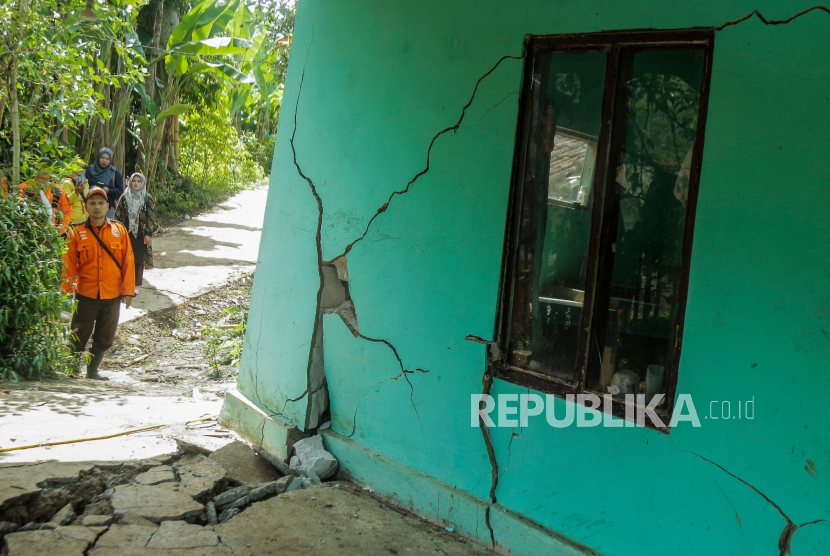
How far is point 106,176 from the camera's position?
8.55 meters

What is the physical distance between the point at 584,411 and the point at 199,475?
74.2 inches

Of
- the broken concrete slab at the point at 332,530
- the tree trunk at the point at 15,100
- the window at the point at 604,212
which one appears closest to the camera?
the window at the point at 604,212

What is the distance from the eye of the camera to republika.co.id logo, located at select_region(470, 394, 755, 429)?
1926mm

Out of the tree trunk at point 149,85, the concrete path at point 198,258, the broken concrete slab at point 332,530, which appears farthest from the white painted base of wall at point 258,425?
the tree trunk at point 149,85

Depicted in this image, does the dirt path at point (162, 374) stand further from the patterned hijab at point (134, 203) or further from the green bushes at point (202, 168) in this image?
the green bushes at point (202, 168)

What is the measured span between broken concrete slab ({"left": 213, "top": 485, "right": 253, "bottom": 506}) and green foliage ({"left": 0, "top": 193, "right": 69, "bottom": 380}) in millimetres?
2445

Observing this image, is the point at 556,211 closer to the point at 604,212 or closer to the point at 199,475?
the point at 604,212

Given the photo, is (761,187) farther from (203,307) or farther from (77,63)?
(203,307)

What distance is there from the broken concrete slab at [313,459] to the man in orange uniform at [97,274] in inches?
109

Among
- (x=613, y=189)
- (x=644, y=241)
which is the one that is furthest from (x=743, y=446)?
(x=613, y=189)

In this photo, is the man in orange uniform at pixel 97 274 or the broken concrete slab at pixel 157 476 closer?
the broken concrete slab at pixel 157 476

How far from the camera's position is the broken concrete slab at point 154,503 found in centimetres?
254

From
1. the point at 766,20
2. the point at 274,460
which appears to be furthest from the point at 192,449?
the point at 766,20

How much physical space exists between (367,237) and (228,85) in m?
13.5
